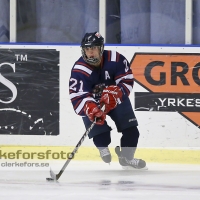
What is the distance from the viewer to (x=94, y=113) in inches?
181

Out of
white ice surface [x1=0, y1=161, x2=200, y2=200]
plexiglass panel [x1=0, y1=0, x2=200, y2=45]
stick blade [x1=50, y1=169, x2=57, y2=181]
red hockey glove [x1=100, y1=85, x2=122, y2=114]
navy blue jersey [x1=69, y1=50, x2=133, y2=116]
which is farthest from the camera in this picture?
plexiglass panel [x1=0, y1=0, x2=200, y2=45]

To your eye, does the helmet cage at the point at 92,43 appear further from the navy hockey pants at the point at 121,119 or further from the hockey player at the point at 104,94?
the navy hockey pants at the point at 121,119

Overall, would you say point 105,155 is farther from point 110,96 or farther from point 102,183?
point 102,183

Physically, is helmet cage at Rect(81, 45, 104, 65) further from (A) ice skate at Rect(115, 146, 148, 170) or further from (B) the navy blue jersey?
(A) ice skate at Rect(115, 146, 148, 170)

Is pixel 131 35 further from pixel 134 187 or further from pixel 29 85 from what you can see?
pixel 134 187

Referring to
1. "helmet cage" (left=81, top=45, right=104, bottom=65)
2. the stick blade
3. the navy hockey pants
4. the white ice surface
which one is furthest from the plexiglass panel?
the stick blade

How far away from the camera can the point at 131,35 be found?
19.0ft

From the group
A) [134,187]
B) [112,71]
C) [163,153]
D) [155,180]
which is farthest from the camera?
[163,153]

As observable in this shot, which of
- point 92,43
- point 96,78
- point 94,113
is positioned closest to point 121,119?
point 96,78

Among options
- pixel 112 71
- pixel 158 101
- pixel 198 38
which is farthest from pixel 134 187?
pixel 198 38

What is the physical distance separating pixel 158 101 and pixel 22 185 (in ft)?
5.35

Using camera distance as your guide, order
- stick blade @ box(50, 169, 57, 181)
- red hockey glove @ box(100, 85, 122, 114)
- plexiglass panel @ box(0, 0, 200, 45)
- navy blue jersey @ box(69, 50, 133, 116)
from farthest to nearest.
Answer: plexiglass panel @ box(0, 0, 200, 45) → navy blue jersey @ box(69, 50, 133, 116) → red hockey glove @ box(100, 85, 122, 114) → stick blade @ box(50, 169, 57, 181)

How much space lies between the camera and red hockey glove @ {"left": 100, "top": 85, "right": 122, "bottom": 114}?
470 centimetres

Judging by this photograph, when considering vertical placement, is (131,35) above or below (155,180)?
above
